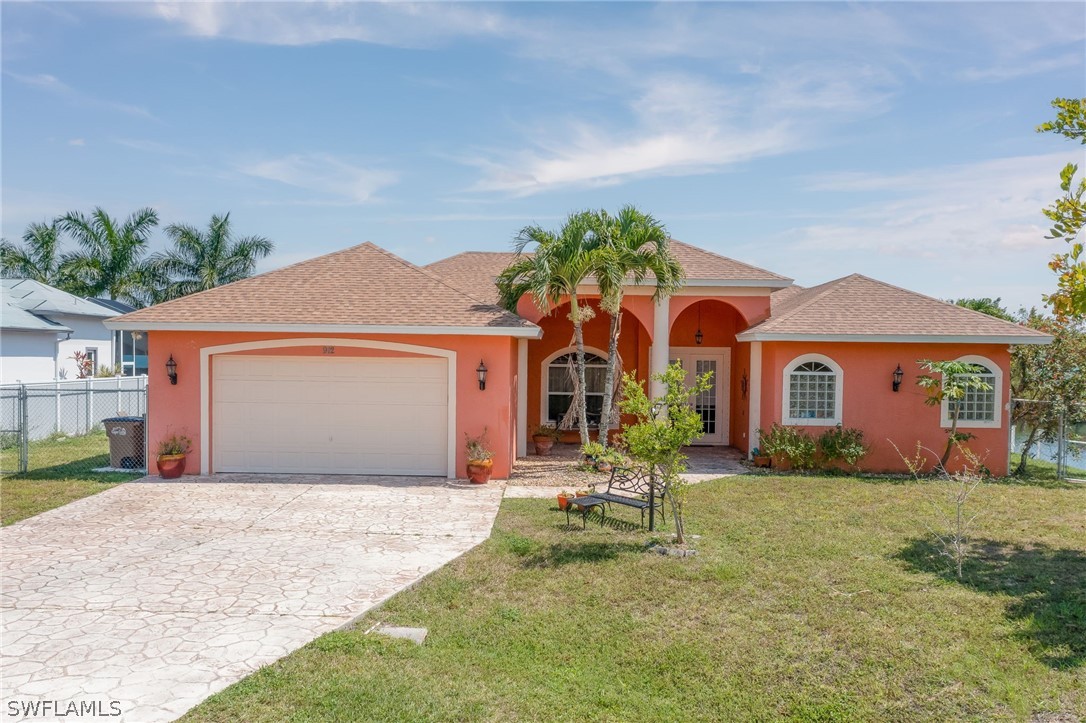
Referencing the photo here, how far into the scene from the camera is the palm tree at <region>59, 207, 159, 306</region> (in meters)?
29.2

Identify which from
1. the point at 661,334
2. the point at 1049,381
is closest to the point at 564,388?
the point at 661,334

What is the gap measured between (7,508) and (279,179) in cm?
1276

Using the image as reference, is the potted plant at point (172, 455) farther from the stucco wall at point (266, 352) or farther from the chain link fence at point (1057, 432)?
the chain link fence at point (1057, 432)

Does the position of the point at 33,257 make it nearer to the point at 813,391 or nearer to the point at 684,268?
the point at 684,268

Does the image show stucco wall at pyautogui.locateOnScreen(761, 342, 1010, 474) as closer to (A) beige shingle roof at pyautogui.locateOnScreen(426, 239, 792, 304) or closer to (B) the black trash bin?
(A) beige shingle roof at pyautogui.locateOnScreen(426, 239, 792, 304)

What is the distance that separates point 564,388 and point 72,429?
13662mm

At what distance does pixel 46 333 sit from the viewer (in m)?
20.8

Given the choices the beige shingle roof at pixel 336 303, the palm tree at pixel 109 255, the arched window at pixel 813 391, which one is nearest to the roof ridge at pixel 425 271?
the beige shingle roof at pixel 336 303

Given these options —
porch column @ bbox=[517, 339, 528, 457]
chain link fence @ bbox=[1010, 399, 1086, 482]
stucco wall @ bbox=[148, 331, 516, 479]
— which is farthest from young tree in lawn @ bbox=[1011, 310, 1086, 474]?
stucco wall @ bbox=[148, 331, 516, 479]

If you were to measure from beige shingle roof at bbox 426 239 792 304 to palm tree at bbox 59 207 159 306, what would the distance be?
17790 mm

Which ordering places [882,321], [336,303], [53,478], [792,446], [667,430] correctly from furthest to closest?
[882,321], [792,446], [336,303], [53,478], [667,430]

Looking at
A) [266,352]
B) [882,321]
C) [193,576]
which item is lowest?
[193,576]

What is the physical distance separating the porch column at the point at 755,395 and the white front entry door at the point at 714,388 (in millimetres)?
3050

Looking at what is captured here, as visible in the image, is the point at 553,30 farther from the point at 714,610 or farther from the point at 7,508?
the point at 7,508
